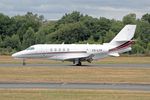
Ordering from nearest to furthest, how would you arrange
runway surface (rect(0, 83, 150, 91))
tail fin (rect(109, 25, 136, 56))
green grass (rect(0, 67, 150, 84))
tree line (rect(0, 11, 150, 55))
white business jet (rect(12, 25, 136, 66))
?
runway surface (rect(0, 83, 150, 91)) < green grass (rect(0, 67, 150, 84)) < white business jet (rect(12, 25, 136, 66)) < tail fin (rect(109, 25, 136, 56)) < tree line (rect(0, 11, 150, 55))

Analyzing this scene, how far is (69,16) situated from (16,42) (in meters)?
28.6

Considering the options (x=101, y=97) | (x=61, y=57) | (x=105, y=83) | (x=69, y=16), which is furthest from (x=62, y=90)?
(x=69, y=16)

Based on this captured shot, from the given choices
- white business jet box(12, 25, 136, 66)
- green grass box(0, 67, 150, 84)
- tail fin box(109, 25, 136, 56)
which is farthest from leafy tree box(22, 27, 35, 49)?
green grass box(0, 67, 150, 84)

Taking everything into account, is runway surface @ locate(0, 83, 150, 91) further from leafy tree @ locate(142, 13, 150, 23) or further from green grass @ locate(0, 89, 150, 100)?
leafy tree @ locate(142, 13, 150, 23)

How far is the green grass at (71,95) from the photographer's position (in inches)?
960

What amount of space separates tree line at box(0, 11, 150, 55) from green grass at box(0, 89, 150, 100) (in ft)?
256

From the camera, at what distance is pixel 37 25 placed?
144000 mm

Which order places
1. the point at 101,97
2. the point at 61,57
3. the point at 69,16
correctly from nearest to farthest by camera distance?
the point at 101,97
the point at 61,57
the point at 69,16

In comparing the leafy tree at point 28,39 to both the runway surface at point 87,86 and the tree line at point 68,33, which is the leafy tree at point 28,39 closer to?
the tree line at point 68,33

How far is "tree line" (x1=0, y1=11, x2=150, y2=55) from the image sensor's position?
116225 millimetres

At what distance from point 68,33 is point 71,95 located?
96.3 metres

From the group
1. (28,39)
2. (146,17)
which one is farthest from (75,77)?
(146,17)

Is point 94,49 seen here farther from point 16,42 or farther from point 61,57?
point 16,42

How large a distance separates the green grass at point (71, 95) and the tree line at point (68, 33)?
3077 inches
